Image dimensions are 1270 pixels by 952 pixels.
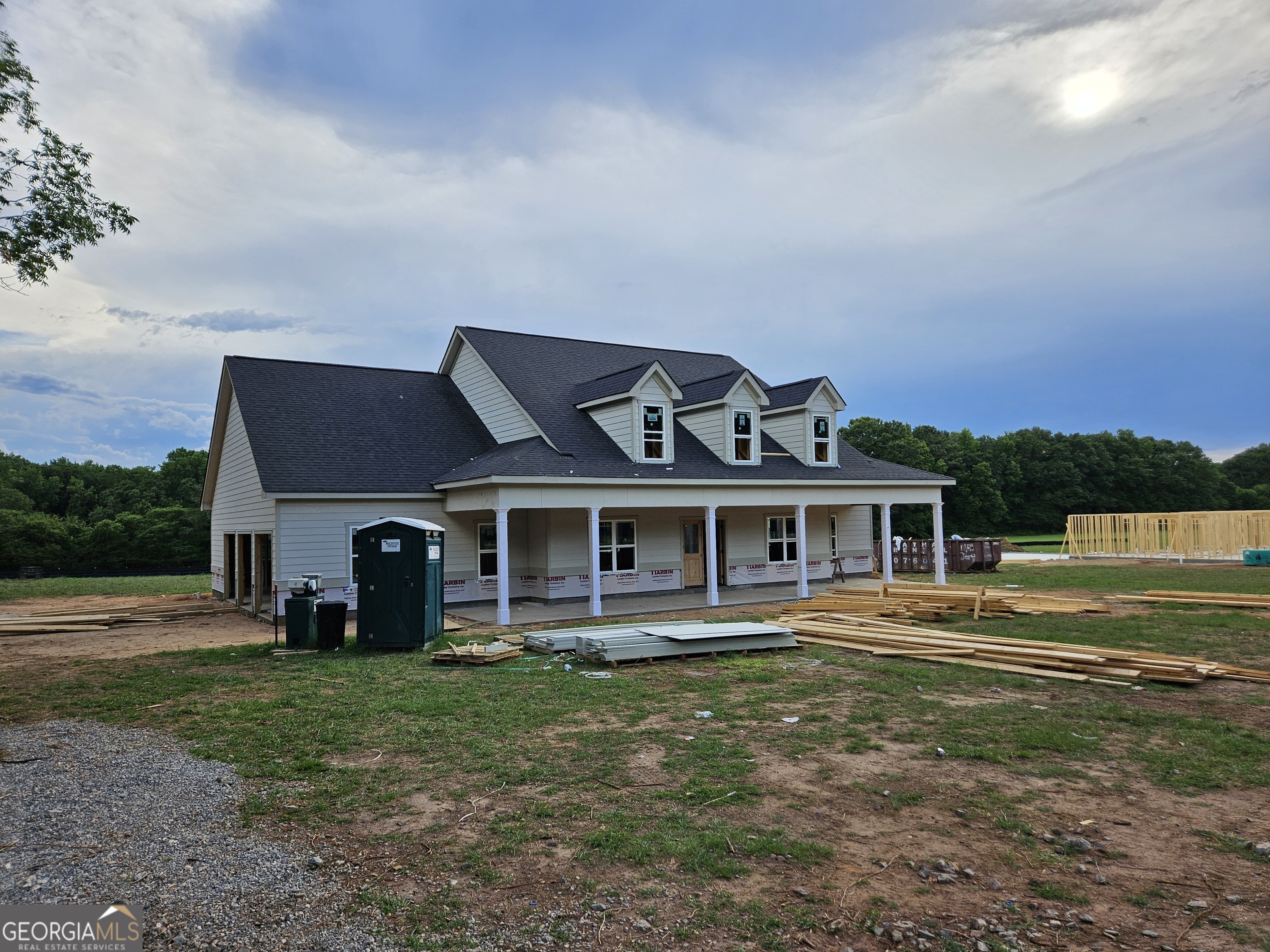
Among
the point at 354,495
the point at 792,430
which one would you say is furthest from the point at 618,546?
the point at 354,495

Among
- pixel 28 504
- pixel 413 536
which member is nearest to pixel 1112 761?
pixel 413 536

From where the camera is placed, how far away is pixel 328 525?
722 inches

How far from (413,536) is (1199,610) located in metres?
17.4

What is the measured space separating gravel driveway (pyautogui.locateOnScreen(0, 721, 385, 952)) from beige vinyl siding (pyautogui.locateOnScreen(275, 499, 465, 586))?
11.1m

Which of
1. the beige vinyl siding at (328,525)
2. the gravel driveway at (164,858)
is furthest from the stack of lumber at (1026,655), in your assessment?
the beige vinyl siding at (328,525)

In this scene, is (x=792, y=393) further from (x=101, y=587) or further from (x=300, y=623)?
(x=101, y=587)

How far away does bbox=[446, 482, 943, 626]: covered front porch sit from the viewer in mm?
17969

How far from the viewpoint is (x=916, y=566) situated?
30.9 meters

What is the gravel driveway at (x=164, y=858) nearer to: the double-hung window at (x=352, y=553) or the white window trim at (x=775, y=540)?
the double-hung window at (x=352, y=553)

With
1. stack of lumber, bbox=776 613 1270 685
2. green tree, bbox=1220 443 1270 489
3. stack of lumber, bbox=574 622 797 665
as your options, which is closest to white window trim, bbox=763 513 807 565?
stack of lumber, bbox=776 613 1270 685

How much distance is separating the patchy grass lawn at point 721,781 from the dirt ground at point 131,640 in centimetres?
258

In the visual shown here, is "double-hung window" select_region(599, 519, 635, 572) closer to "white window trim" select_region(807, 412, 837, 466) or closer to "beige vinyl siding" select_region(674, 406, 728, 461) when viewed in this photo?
"beige vinyl siding" select_region(674, 406, 728, 461)

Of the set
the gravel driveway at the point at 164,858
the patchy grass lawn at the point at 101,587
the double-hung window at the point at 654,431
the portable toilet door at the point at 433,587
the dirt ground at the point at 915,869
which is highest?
the double-hung window at the point at 654,431

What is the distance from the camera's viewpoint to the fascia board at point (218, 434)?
21750mm
